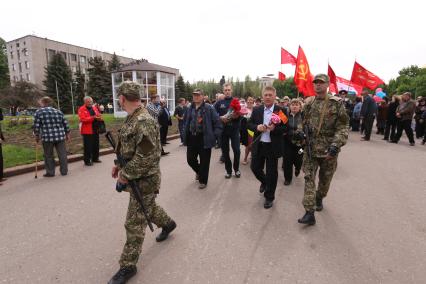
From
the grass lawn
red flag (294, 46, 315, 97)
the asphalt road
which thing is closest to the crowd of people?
the asphalt road

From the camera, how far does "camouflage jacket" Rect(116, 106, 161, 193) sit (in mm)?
2549

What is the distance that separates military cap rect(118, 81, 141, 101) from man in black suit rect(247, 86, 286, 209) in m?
2.22

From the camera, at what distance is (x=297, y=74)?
10383 millimetres

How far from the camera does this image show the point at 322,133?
3.80m

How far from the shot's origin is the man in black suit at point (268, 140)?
4328 mm

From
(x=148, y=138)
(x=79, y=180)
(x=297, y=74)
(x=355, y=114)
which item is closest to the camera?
(x=148, y=138)

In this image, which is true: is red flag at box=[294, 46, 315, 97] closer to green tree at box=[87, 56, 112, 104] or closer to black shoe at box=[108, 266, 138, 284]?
black shoe at box=[108, 266, 138, 284]

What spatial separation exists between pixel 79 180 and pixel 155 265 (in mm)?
4003

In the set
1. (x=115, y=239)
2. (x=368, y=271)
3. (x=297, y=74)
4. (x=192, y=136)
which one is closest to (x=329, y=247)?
(x=368, y=271)

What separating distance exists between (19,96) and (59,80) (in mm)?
33230

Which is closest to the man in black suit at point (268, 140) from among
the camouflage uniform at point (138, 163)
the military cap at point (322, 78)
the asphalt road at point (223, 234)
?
the asphalt road at point (223, 234)

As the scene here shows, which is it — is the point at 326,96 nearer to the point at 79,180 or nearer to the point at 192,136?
the point at 192,136

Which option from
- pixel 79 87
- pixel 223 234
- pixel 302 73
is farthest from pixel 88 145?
pixel 79 87

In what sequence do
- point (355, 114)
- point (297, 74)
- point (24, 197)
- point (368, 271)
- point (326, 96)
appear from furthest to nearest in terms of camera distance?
point (355, 114)
point (297, 74)
point (24, 197)
point (326, 96)
point (368, 271)
